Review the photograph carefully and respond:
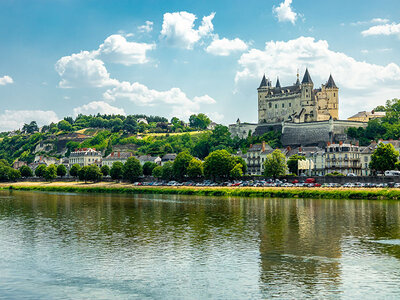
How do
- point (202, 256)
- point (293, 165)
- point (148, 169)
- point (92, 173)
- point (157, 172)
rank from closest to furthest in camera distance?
point (202, 256), point (293, 165), point (157, 172), point (92, 173), point (148, 169)

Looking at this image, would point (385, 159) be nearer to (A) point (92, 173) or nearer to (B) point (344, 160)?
(B) point (344, 160)

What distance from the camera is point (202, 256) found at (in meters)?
20.5

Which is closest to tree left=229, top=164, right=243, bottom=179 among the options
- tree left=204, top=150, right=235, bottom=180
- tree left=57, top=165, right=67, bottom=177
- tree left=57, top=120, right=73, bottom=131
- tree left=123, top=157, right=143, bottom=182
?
tree left=204, top=150, right=235, bottom=180

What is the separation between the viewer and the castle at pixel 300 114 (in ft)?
299

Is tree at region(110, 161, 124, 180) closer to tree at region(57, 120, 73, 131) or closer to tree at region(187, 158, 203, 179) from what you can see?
tree at region(187, 158, 203, 179)

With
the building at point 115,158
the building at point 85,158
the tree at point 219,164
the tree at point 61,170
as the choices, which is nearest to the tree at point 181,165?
the tree at point 219,164

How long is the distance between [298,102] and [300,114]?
5145 mm

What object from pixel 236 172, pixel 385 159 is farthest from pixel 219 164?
pixel 385 159

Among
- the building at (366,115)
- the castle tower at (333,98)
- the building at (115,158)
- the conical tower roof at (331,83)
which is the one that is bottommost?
the building at (115,158)

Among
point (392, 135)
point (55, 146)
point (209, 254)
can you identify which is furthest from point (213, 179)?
point (55, 146)

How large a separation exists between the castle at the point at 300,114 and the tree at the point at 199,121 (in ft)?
138

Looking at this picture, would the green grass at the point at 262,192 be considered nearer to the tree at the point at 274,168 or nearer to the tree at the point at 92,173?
the tree at the point at 92,173

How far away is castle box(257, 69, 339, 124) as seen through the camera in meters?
99.9

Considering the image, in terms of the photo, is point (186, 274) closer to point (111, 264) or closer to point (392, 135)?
point (111, 264)
